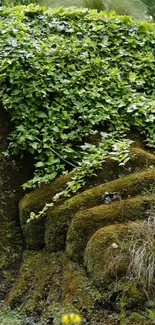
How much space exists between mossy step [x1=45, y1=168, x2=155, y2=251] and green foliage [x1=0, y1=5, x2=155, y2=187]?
42 cm

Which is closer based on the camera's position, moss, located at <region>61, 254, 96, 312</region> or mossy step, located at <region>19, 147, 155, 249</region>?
moss, located at <region>61, 254, 96, 312</region>

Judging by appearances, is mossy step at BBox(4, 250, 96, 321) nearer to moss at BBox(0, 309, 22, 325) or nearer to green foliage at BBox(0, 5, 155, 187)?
moss at BBox(0, 309, 22, 325)

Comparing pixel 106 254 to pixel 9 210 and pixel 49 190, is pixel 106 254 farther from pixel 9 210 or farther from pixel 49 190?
pixel 9 210

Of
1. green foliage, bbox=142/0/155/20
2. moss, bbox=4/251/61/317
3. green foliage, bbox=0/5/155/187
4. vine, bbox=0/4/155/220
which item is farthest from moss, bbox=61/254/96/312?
green foliage, bbox=142/0/155/20

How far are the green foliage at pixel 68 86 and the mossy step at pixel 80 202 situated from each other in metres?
0.42

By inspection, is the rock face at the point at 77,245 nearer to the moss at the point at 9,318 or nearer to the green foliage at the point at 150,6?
the moss at the point at 9,318

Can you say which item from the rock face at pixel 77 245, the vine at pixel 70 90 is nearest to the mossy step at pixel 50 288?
the rock face at pixel 77 245

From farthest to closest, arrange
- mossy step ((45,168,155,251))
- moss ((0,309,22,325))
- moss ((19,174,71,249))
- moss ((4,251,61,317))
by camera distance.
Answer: moss ((19,174,71,249)) → mossy step ((45,168,155,251)) → moss ((4,251,61,317)) → moss ((0,309,22,325))

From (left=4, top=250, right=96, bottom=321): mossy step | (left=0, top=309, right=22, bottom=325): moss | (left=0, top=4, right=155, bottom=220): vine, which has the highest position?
(left=0, top=4, right=155, bottom=220): vine

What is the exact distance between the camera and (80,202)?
3.84 metres

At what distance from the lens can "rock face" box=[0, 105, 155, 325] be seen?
3.02 m

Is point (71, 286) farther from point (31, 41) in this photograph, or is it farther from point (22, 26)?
point (22, 26)

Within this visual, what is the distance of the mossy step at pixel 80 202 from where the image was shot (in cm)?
380

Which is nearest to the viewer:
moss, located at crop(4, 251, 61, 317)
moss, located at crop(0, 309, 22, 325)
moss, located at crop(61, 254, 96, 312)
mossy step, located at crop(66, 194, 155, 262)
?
moss, located at crop(61, 254, 96, 312)
